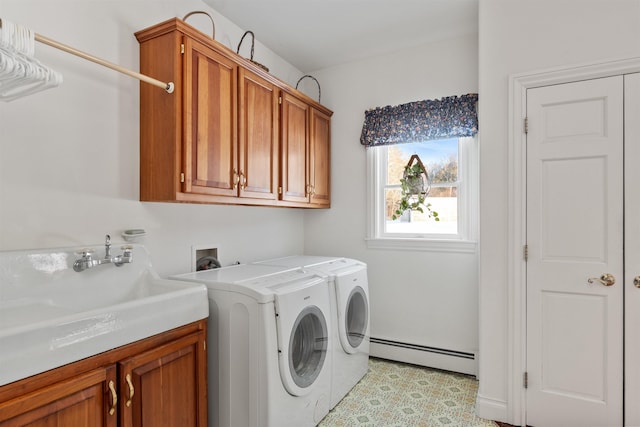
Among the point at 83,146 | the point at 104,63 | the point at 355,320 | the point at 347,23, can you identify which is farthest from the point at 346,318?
the point at 347,23

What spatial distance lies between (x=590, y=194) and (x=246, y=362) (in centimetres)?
208

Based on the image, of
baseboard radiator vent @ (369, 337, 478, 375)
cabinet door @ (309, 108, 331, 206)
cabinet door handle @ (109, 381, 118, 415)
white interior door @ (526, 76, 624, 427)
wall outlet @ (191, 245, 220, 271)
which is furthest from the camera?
cabinet door @ (309, 108, 331, 206)

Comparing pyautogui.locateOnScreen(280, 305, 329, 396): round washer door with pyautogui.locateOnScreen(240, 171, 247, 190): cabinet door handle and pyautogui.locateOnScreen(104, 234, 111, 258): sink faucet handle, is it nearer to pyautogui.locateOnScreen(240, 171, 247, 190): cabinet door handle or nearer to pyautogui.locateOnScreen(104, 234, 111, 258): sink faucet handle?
pyautogui.locateOnScreen(240, 171, 247, 190): cabinet door handle

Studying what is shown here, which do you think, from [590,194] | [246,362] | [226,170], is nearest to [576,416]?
[590,194]

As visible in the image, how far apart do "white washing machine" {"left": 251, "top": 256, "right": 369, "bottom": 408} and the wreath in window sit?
25.7 inches

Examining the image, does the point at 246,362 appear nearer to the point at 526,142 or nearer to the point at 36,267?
the point at 36,267

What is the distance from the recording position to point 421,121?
2957 millimetres

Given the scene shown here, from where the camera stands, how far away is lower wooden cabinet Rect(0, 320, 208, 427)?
108 cm

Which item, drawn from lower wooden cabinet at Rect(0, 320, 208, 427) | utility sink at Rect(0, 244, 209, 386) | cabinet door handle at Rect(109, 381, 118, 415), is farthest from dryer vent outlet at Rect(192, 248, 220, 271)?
cabinet door handle at Rect(109, 381, 118, 415)

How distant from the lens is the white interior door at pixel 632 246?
1.92 metres

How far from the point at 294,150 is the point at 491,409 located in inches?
87.5

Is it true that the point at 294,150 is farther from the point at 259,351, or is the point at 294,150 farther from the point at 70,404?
the point at 70,404

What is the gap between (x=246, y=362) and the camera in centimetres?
176

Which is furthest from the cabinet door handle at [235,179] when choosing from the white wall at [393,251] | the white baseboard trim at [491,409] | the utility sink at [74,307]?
the white baseboard trim at [491,409]
